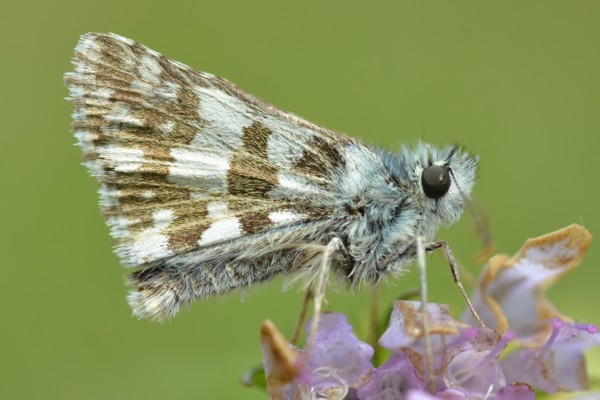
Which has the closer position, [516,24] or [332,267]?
[332,267]

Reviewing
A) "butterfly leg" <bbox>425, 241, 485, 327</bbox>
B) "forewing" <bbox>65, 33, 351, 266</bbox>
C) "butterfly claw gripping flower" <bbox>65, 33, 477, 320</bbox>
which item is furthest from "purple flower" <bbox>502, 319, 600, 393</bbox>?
"forewing" <bbox>65, 33, 351, 266</bbox>

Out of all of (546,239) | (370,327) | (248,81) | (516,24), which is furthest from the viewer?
(516,24)

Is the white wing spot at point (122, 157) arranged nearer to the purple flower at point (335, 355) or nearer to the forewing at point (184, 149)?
the forewing at point (184, 149)

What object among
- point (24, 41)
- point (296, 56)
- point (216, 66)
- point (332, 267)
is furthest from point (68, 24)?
point (332, 267)

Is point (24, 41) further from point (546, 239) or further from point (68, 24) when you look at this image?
point (546, 239)

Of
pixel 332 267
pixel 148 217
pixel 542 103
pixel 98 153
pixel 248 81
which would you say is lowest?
pixel 332 267

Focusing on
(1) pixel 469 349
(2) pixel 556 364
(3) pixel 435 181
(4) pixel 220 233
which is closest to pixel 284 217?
(4) pixel 220 233

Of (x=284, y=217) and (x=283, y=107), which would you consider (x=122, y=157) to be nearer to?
(x=284, y=217)

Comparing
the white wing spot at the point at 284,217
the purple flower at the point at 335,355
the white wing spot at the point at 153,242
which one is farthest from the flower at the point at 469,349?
the white wing spot at the point at 153,242
